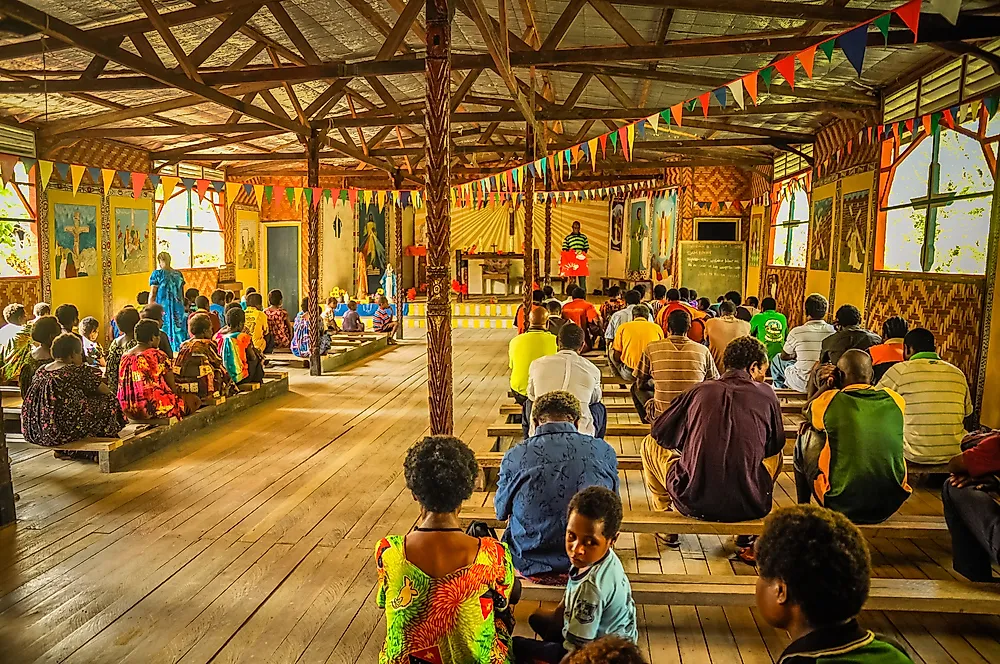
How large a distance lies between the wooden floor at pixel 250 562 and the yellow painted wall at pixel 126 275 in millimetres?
7048

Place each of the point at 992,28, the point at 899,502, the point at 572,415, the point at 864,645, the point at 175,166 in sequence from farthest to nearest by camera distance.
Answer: the point at 175,166
the point at 992,28
the point at 899,502
the point at 572,415
the point at 864,645

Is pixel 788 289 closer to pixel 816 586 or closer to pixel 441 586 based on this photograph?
pixel 441 586

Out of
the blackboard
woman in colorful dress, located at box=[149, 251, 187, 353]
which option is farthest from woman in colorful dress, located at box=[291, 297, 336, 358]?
the blackboard

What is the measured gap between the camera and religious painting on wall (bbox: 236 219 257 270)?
16344mm

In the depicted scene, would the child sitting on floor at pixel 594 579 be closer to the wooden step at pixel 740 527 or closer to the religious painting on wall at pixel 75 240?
the wooden step at pixel 740 527

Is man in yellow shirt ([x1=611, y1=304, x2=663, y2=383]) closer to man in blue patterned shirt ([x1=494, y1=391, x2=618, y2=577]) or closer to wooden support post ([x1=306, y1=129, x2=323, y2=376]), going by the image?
man in blue patterned shirt ([x1=494, y1=391, x2=618, y2=577])

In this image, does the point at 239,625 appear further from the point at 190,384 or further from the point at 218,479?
the point at 190,384

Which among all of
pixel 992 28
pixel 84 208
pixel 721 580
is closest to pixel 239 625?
pixel 721 580

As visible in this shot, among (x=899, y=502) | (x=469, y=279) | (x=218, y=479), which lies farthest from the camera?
(x=469, y=279)

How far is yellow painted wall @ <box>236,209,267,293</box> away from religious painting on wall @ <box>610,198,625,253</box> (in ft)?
28.2

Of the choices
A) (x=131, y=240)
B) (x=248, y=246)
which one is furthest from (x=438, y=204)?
(x=248, y=246)

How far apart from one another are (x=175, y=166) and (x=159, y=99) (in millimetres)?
4596

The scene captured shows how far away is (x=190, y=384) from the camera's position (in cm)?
649

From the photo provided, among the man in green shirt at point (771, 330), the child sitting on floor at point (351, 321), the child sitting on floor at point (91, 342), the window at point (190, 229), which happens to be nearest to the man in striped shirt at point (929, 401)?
the man in green shirt at point (771, 330)
